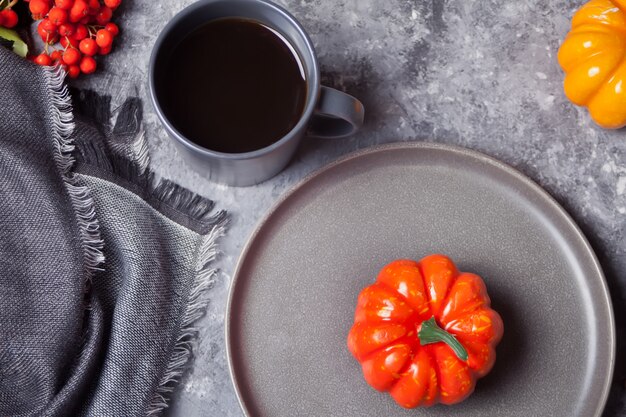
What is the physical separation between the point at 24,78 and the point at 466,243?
773 millimetres

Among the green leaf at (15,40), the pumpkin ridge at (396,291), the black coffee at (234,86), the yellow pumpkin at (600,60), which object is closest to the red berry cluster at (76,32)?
the green leaf at (15,40)

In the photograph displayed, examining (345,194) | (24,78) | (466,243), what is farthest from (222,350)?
(24,78)

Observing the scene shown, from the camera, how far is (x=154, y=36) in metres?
1.38

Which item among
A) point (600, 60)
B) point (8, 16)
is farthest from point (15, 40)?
point (600, 60)

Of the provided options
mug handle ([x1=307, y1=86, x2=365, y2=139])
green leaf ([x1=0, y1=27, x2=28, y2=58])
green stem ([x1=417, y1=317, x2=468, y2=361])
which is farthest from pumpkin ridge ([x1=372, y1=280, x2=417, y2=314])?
green leaf ([x1=0, y1=27, x2=28, y2=58])

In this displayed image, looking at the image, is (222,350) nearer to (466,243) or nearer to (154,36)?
(466,243)

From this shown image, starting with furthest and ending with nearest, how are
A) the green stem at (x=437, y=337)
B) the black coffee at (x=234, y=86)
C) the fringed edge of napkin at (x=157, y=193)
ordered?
the fringed edge of napkin at (x=157, y=193), the black coffee at (x=234, y=86), the green stem at (x=437, y=337)

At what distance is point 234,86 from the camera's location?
1.21 m

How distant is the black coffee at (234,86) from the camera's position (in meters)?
1.19

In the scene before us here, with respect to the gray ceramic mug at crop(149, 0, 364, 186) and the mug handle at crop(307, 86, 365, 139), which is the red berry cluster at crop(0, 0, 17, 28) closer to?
the gray ceramic mug at crop(149, 0, 364, 186)

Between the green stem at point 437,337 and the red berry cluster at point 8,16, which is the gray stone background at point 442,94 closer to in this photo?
the red berry cluster at point 8,16

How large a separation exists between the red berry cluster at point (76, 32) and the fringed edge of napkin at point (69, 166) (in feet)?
0.12

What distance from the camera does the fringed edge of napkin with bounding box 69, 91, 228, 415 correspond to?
1.29 metres

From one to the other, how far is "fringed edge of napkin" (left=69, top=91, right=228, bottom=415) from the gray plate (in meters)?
0.09
